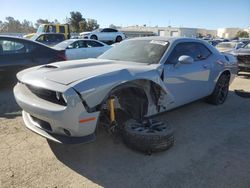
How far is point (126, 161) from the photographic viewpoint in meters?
3.36

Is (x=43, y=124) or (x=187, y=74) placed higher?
(x=187, y=74)

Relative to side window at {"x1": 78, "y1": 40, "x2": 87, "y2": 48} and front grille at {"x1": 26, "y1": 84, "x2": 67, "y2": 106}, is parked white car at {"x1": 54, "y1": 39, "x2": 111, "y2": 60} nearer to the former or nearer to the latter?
side window at {"x1": 78, "y1": 40, "x2": 87, "y2": 48}

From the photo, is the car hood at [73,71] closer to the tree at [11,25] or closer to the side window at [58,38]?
the side window at [58,38]

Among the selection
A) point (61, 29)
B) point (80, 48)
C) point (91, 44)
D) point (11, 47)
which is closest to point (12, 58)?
point (11, 47)

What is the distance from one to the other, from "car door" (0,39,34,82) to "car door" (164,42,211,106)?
396cm

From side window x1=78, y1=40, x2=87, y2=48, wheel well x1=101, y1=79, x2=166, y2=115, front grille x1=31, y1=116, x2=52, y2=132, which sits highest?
side window x1=78, y1=40, x2=87, y2=48

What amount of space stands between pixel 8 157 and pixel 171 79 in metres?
2.70

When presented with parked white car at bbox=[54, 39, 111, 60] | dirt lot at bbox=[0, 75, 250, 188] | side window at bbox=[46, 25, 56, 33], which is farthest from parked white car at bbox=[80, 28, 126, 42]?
dirt lot at bbox=[0, 75, 250, 188]

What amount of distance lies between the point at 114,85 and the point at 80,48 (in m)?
8.51

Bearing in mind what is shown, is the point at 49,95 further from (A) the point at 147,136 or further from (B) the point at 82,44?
(B) the point at 82,44

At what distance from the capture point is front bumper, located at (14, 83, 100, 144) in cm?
287

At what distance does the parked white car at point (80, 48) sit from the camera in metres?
10.9

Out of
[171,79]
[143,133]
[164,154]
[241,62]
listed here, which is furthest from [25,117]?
[241,62]

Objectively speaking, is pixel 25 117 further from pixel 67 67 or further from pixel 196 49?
pixel 196 49
